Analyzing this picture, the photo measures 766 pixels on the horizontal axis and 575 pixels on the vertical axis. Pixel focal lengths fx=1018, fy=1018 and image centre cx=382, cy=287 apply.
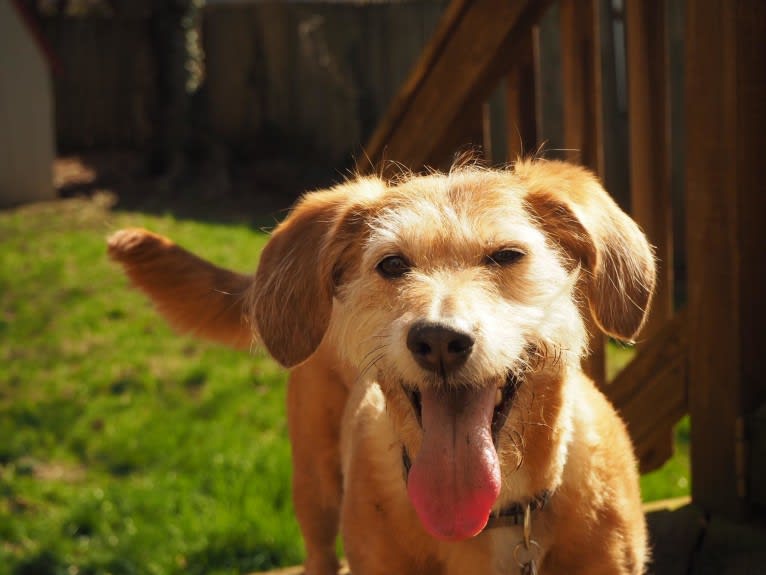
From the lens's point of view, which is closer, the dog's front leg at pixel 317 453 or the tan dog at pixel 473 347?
the tan dog at pixel 473 347

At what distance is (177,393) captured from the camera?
22.6ft

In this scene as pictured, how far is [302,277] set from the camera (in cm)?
258

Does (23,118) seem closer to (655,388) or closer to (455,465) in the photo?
(655,388)

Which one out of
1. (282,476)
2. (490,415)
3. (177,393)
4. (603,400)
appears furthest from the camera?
(177,393)

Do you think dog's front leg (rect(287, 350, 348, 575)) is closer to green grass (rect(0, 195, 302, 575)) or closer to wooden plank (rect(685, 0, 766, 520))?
green grass (rect(0, 195, 302, 575))

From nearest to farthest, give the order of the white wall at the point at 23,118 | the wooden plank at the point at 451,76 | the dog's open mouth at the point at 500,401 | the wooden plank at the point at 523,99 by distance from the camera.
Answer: the dog's open mouth at the point at 500,401, the wooden plank at the point at 451,76, the wooden plank at the point at 523,99, the white wall at the point at 23,118

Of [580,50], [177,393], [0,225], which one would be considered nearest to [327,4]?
[0,225]

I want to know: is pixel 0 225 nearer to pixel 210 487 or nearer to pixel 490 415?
pixel 210 487

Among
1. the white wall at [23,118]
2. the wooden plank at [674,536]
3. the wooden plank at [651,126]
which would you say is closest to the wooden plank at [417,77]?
the wooden plank at [651,126]

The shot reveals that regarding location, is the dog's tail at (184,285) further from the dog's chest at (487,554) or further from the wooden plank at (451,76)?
the dog's chest at (487,554)

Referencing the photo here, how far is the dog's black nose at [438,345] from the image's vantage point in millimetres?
2119

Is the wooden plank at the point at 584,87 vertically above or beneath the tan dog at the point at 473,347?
above

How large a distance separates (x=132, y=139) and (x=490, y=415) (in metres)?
13.8

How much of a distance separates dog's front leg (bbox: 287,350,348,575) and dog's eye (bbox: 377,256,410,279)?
2.80 ft
